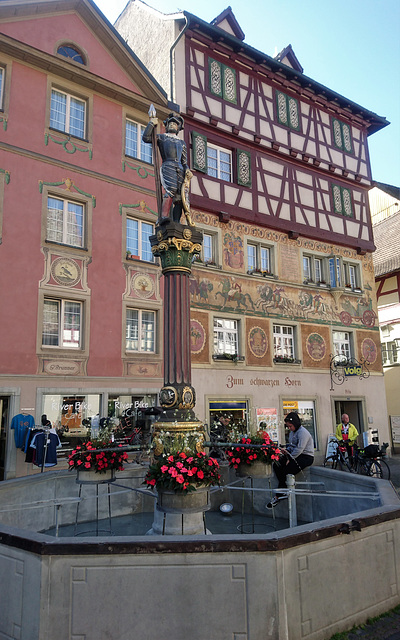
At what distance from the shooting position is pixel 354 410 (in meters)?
21.2

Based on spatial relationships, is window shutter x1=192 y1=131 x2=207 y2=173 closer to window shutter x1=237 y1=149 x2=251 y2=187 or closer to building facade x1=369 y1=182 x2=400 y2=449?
window shutter x1=237 y1=149 x2=251 y2=187

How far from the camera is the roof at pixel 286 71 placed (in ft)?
60.5

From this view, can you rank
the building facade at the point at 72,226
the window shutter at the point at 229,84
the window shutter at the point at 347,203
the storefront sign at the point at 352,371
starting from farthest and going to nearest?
the window shutter at the point at 347,203 → the storefront sign at the point at 352,371 → the window shutter at the point at 229,84 → the building facade at the point at 72,226

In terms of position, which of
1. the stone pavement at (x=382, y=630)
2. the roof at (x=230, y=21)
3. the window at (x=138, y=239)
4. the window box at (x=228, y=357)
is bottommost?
the stone pavement at (x=382, y=630)

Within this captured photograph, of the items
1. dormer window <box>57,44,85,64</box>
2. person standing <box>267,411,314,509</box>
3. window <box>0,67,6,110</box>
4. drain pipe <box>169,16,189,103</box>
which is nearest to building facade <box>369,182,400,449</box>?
drain pipe <box>169,16,189,103</box>

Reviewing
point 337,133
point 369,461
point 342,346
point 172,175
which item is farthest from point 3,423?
point 337,133

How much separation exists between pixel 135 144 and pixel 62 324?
6.97 m

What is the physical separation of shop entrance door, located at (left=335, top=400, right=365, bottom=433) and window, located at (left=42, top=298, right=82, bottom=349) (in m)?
11.7

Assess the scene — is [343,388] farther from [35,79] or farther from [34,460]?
[35,79]

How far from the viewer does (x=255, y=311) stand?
18.5 m

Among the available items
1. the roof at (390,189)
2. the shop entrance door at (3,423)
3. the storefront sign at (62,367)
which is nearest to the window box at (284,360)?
the storefront sign at (62,367)

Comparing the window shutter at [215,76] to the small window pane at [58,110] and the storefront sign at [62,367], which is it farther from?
the storefront sign at [62,367]

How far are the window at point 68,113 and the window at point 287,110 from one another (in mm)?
8921

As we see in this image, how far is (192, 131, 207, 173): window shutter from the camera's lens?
58.4 feet
